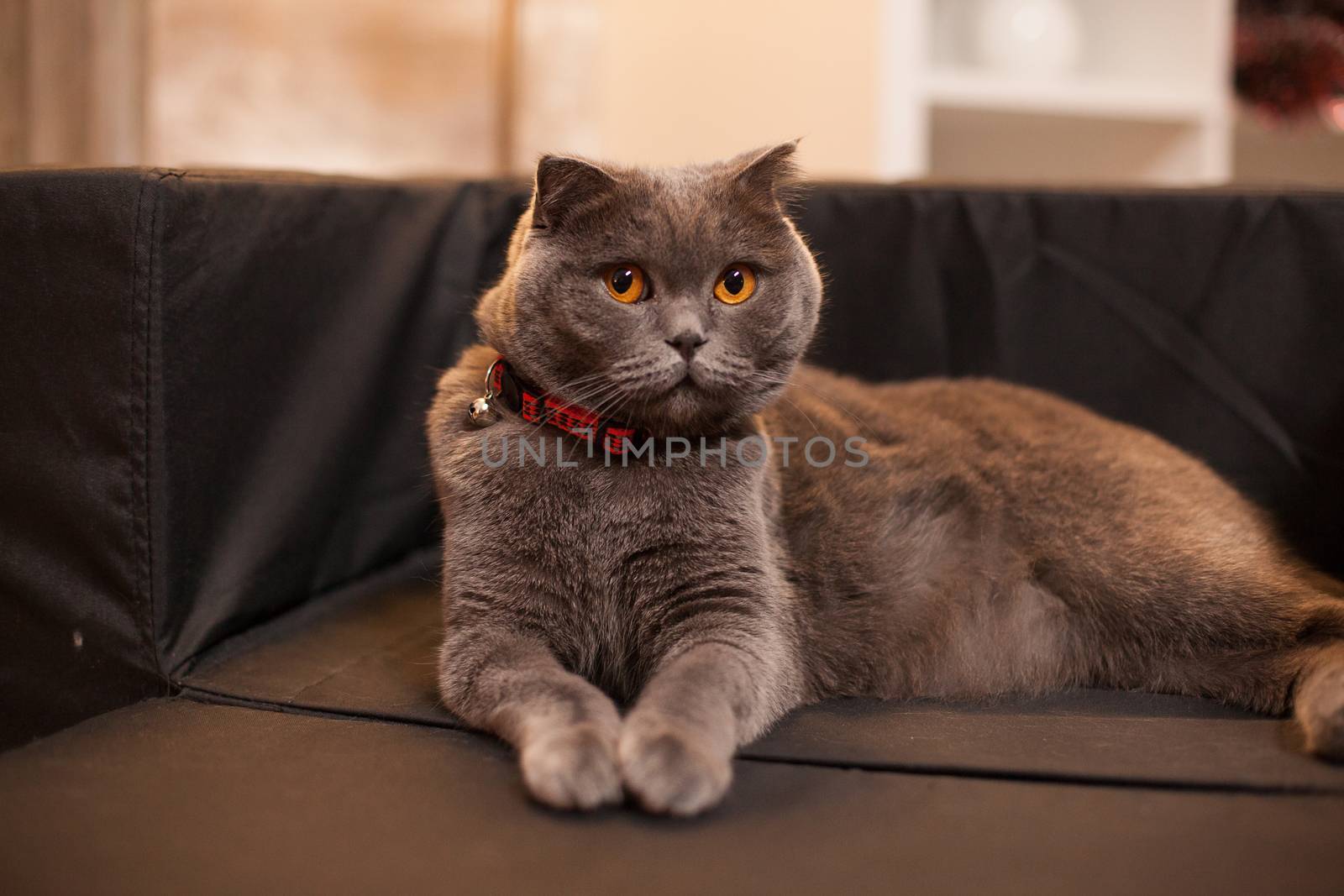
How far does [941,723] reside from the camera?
4.09 feet

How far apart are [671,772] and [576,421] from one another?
43cm

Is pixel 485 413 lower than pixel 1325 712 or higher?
higher

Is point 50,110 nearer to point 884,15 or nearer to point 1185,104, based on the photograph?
point 884,15

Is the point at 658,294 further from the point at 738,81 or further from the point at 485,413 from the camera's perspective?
the point at 738,81

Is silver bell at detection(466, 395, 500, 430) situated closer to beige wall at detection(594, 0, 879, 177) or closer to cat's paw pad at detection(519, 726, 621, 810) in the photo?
cat's paw pad at detection(519, 726, 621, 810)

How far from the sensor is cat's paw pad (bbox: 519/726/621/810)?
3.23 feet

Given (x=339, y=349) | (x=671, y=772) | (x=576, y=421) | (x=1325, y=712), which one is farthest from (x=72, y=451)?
(x=1325, y=712)

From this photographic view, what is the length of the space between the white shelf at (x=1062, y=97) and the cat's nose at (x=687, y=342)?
163 centimetres

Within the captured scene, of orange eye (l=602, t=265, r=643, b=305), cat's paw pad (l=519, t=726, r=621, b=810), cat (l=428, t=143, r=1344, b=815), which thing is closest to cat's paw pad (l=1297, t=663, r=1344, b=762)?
cat (l=428, t=143, r=1344, b=815)

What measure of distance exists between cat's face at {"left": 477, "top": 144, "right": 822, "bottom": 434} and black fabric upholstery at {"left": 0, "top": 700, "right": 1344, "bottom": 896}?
40cm

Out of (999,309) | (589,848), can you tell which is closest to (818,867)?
(589,848)

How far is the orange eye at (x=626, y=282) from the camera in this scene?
1.18 m

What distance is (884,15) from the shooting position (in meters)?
2.39

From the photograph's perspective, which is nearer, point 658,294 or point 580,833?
point 580,833
